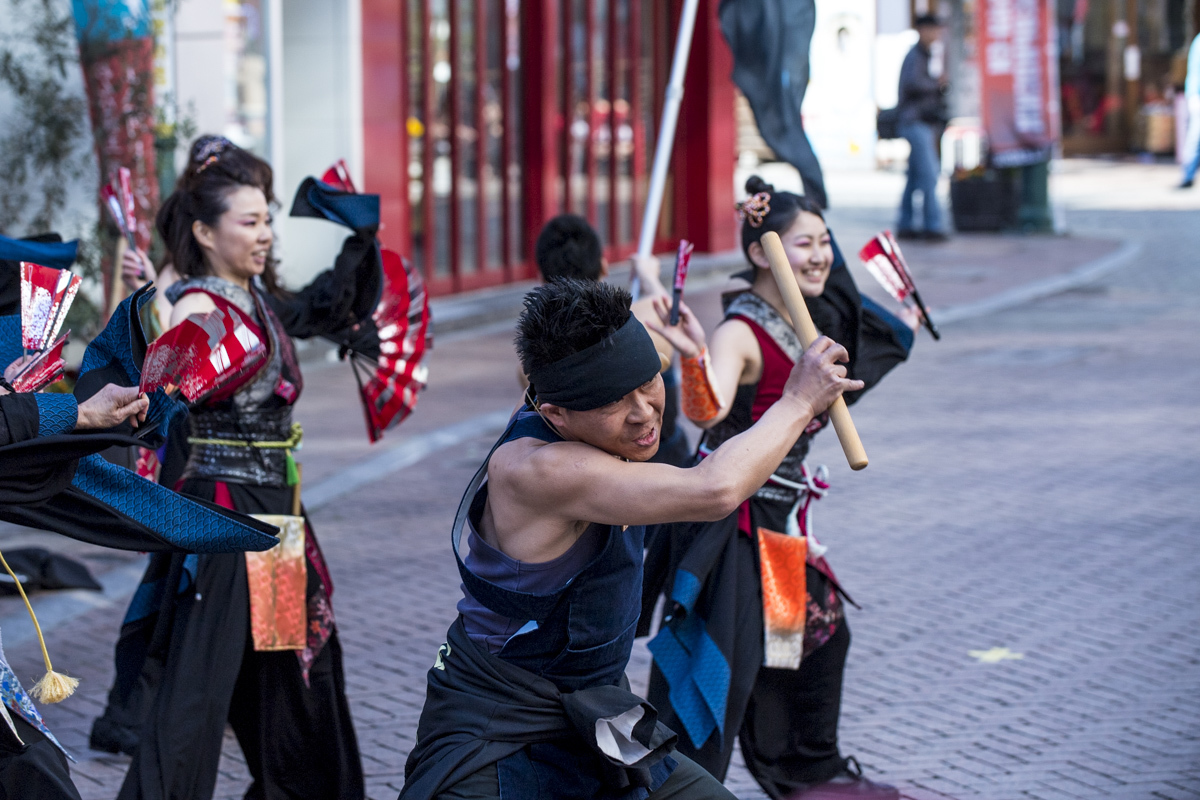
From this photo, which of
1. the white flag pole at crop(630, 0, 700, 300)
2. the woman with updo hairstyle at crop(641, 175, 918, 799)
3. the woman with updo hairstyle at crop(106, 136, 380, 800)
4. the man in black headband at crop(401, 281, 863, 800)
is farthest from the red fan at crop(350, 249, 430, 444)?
the man in black headband at crop(401, 281, 863, 800)

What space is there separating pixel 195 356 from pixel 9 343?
40cm

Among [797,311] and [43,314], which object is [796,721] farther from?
[43,314]

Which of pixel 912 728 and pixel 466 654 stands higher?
→ pixel 466 654

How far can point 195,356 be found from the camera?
10.8 feet

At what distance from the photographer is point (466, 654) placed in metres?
2.89

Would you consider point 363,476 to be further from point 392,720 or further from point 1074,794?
point 1074,794

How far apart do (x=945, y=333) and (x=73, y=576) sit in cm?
870

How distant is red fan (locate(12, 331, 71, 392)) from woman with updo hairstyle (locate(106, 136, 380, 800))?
73 cm

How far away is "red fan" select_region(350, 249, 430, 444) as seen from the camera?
4672 millimetres

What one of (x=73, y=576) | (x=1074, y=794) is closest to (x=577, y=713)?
(x=1074, y=794)

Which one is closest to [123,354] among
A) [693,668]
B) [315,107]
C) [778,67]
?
[693,668]

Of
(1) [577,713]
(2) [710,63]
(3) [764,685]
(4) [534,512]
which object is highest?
(2) [710,63]

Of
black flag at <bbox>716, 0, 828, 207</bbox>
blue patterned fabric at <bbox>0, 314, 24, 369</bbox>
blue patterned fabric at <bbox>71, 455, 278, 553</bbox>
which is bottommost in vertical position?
blue patterned fabric at <bbox>71, 455, 278, 553</bbox>

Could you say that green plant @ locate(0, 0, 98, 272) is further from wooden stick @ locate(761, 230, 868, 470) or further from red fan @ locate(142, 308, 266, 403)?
wooden stick @ locate(761, 230, 868, 470)
